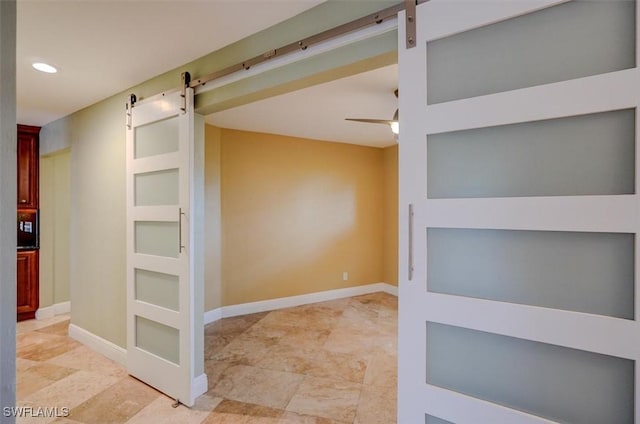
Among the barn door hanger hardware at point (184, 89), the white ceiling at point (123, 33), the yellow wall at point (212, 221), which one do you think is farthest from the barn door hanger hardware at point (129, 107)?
the yellow wall at point (212, 221)

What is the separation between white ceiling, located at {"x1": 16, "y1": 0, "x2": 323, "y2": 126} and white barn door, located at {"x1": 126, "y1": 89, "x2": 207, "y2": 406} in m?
0.29

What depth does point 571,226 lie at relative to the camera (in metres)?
1.09

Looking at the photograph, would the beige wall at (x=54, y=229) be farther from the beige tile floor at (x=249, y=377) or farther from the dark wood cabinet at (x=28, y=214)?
the beige tile floor at (x=249, y=377)

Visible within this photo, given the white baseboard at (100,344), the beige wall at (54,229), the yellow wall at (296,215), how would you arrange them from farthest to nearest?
the yellow wall at (296,215) < the beige wall at (54,229) < the white baseboard at (100,344)

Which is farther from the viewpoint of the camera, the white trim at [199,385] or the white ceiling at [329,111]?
the white ceiling at [329,111]

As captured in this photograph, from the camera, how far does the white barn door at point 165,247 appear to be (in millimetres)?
2359

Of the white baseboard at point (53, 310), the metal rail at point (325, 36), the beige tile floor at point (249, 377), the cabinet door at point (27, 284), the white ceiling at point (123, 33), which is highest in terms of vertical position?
the white ceiling at point (123, 33)

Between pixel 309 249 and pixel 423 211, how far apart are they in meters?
3.80

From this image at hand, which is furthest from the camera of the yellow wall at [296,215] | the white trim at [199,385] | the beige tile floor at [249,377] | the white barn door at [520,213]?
the yellow wall at [296,215]

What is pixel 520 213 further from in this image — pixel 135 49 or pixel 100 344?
pixel 100 344

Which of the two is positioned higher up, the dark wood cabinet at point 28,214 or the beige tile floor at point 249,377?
the dark wood cabinet at point 28,214

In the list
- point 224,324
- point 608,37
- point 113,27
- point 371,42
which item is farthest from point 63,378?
point 608,37

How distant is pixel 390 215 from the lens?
5645 millimetres

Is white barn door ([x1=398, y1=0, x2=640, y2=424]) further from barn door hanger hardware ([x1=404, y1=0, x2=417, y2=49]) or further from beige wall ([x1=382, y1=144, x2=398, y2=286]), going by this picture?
beige wall ([x1=382, y1=144, x2=398, y2=286])
